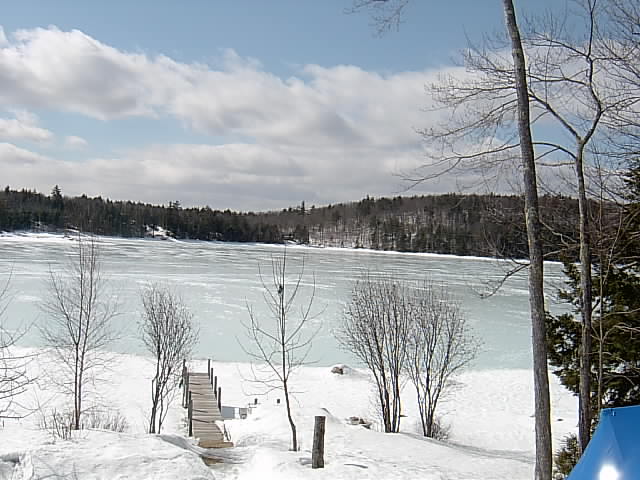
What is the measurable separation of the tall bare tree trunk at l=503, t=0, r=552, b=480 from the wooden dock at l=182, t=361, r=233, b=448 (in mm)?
8756

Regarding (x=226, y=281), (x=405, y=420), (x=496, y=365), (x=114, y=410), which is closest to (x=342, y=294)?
(x=226, y=281)

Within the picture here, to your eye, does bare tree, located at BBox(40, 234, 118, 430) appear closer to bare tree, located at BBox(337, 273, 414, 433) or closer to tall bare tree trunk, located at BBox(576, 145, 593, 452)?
bare tree, located at BBox(337, 273, 414, 433)

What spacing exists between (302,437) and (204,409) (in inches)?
144

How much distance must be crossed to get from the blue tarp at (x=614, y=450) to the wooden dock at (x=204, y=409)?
1167 centimetres

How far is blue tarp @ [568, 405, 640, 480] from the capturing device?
2334 millimetres

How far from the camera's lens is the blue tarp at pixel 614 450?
2334 millimetres

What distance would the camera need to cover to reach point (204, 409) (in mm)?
16328

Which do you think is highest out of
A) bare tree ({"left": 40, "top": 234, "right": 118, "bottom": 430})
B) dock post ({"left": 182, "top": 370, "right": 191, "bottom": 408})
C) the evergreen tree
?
the evergreen tree

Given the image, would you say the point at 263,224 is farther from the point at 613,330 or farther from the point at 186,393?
the point at 613,330

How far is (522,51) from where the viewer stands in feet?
20.9

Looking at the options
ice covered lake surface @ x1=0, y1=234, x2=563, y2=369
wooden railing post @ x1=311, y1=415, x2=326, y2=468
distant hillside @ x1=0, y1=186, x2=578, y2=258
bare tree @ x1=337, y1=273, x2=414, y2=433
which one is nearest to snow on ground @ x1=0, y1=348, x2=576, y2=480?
wooden railing post @ x1=311, y1=415, x2=326, y2=468

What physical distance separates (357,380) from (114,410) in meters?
8.66

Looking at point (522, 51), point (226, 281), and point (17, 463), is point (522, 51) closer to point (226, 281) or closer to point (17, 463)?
point (17, 463)

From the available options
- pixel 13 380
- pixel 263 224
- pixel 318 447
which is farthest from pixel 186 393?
pixel 263 224
